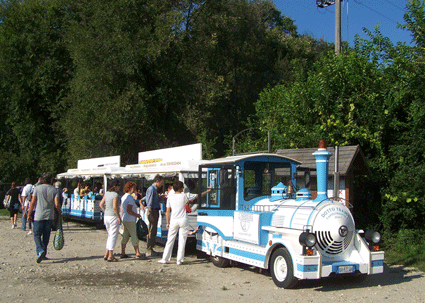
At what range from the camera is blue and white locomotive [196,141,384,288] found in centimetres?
729

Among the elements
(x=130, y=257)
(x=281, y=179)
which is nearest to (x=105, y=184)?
(x=130, y=257)

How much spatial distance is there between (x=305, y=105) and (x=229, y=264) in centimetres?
694

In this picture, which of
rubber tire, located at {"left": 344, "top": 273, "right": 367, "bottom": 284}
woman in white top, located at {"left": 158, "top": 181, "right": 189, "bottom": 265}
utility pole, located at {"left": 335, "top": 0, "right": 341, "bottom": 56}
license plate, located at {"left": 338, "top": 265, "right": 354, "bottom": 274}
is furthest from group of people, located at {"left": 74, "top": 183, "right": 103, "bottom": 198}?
license plate, located at {"left": 338, "top": 265, "right": 354, "bottom": 274}

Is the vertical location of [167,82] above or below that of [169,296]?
Result: above

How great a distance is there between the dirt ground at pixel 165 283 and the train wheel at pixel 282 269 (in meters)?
0.15

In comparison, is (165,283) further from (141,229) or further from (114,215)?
(141,229)

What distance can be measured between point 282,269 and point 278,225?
780mm

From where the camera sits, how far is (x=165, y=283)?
7734 mm

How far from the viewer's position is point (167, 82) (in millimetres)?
24844

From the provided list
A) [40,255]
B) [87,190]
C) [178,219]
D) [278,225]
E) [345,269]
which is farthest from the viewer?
[87,190]

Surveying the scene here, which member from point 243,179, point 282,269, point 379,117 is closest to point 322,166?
point 243,179

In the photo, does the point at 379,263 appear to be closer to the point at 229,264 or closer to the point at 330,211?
the point at 330,211

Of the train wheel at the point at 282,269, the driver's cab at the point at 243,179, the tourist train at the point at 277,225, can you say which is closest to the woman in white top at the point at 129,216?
the tourist train at the point at 277,225

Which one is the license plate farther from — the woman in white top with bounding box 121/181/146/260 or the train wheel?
the woman in white top with bounding box 121/181/146/260
